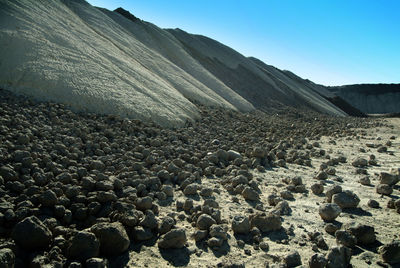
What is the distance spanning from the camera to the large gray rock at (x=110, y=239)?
2695mm

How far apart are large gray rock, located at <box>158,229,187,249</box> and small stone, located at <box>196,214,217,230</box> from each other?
1.12 feet

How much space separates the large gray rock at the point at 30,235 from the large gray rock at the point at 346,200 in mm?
3619

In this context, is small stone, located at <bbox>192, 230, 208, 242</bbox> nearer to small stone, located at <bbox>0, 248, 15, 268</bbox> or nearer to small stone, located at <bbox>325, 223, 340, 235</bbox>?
small stone, located at <bbox>325, 223, 340, 235</bbox>

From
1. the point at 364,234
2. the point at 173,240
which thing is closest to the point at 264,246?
the point at 173,240

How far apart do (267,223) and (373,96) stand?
63741mm

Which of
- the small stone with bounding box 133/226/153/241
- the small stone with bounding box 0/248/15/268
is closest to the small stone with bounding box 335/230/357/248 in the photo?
the small stone with bounding box 133/226/153/241

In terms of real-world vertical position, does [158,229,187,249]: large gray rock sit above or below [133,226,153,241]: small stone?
above

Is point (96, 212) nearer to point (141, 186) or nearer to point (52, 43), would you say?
point (141, 186)

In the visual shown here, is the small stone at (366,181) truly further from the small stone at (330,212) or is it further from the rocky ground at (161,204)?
the small stone at (330,212)

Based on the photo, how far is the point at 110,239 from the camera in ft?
8.84

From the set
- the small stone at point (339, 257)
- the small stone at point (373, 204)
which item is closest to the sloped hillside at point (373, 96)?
the small stone at point (373, 204)

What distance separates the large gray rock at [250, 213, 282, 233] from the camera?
Answer: 337 cm

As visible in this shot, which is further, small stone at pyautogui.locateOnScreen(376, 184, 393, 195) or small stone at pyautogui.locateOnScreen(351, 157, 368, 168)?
small stone at pyautogui.locateOnScreen(351, 157, 368, 168)

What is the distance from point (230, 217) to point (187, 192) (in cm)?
88
